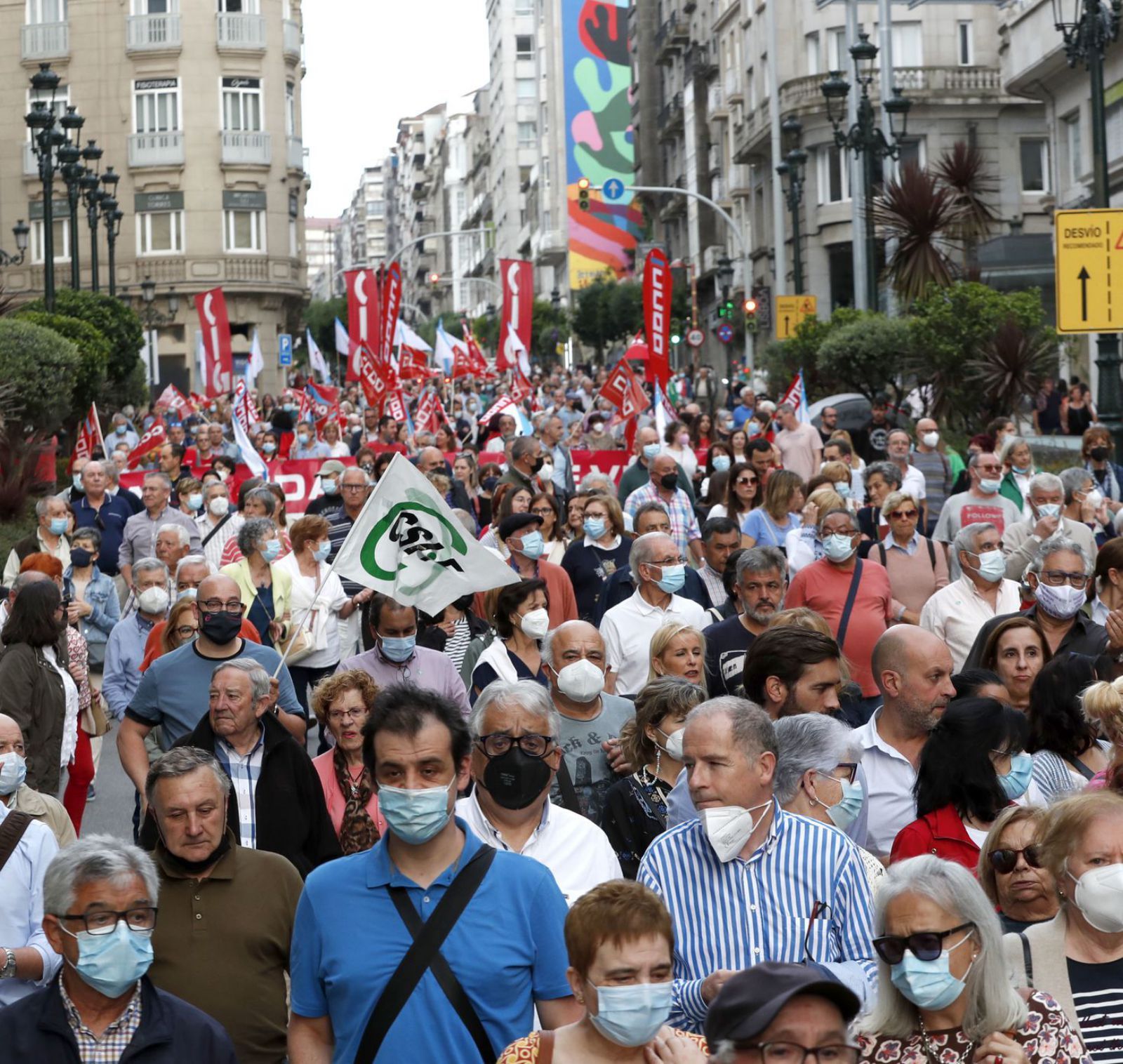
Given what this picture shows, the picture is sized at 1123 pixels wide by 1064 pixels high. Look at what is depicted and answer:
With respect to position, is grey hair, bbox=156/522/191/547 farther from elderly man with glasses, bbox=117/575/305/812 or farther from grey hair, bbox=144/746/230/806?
grey hair, bbox=144/746/230/806

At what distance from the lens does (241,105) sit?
237ft

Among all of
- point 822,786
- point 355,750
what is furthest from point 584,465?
point 822,786

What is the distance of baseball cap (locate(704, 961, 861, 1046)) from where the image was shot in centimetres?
326

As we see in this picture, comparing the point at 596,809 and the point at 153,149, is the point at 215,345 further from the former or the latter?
the point at 153,149

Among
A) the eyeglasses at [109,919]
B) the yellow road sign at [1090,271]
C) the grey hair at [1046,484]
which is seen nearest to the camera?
the eyeglasses at [109,919]

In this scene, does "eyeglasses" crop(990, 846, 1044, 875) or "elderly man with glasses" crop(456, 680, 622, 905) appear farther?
"elderly man with glasses" crop(456, 680, 622, 905)

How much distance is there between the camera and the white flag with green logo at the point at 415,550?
8609 mm

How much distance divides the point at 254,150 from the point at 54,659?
65.3m

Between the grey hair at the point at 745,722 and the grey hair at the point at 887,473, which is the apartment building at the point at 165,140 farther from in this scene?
the grey hair at the point at 745,722

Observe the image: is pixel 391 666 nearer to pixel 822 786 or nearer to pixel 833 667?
pixel 833 667

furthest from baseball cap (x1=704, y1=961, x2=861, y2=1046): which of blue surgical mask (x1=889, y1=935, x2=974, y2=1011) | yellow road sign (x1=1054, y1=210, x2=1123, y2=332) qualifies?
yellow road sign (x1=1054, y1=210, x2=1123, y2=332)

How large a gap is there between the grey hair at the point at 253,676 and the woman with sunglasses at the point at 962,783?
2316 mm

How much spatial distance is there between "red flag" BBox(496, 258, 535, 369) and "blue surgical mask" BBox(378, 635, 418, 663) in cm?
2565

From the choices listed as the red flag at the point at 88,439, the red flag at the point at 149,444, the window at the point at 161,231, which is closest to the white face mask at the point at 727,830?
the red flag at the point at 88,439
